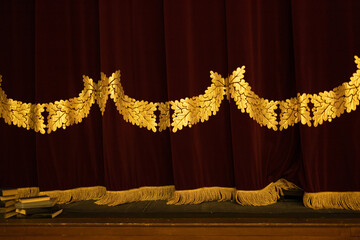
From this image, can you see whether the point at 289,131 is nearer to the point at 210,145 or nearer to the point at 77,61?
the point at 210,145

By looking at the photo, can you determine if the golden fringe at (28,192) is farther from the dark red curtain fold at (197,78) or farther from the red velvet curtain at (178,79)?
the dark red curtain fold at (197,78)

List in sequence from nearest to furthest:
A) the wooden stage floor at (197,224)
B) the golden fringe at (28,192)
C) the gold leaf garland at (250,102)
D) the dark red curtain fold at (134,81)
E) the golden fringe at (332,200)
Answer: the wooden stage floor at (197,224)
the golden fringe at (332,200)
the gold leaf garland at (250,102)
the dark red curtain fold at (134,81)
the golden fringe at (28,192)

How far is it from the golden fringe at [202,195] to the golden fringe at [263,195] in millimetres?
70

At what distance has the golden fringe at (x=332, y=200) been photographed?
4.64ft

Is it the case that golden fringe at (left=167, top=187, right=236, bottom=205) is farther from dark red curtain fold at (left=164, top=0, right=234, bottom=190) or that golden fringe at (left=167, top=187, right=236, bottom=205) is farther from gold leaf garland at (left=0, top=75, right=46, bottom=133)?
gold leaf garland at (left=0, top=75, right=46, bottom=133)

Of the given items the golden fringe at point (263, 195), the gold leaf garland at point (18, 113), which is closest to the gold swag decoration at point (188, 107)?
the gold leaf garland at point (18, 113)

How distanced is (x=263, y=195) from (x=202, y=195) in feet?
0.98

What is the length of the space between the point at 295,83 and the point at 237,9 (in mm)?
467

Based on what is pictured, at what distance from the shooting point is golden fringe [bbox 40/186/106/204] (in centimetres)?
169

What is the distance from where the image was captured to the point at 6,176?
5.84 feet

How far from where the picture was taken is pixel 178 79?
160 cm

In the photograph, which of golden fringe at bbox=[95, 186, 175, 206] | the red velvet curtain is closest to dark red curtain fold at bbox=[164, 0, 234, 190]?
the red velvet curtain

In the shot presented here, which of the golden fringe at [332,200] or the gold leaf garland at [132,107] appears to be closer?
the golden fringe at [332,200]

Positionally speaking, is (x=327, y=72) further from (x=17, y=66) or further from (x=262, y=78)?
(x=17, y=66)
